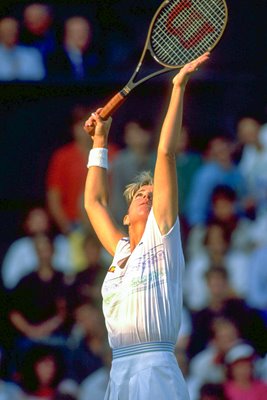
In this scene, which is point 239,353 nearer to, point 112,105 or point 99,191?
point 99,191

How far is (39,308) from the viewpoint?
9.13m

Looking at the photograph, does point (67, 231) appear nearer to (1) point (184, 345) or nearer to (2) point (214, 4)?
(1) point (184, 345)

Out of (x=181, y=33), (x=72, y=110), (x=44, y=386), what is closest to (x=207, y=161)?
(x=72, y=110)

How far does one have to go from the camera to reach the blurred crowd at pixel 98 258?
8883mm

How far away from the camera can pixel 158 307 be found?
222 inches

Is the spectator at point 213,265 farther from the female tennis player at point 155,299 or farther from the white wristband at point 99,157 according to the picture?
the female tennis player at point 155,299

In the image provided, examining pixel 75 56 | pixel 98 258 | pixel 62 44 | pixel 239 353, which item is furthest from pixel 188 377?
pixel 62 44

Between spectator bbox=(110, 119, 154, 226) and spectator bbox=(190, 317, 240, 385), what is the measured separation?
1.08 m

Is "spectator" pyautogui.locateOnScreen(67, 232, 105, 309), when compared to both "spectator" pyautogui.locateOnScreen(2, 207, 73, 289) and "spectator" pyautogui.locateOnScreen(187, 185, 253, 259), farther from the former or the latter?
"spectator" pyautogui.locateOnScreen(187, 185, 253, 259)

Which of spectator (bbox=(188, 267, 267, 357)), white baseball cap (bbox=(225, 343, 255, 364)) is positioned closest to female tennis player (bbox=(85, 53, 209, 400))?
white baseball cap (bbox=(225, 343, 255, 364))

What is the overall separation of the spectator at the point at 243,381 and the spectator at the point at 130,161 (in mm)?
1353

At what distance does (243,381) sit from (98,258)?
1.40 metres

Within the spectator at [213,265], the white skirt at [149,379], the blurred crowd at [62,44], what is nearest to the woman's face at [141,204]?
the white skirt at [149,379]

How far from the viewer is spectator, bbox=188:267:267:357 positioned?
904cm
